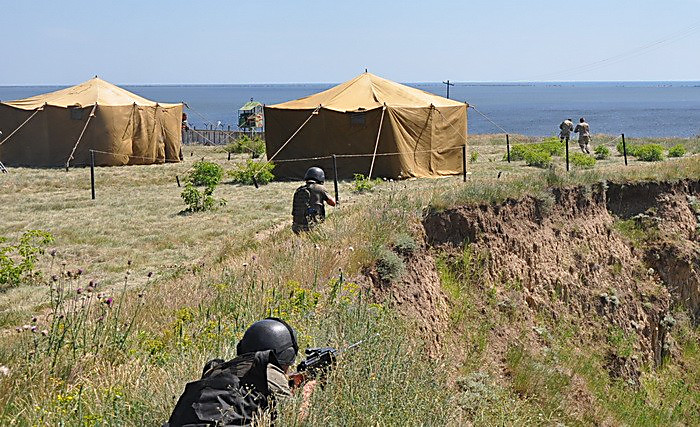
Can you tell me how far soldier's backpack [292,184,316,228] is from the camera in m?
12.0

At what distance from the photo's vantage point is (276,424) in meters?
4.67

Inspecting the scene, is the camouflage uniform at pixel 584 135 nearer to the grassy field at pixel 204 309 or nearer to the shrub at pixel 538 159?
the shrub at pixel 538 159

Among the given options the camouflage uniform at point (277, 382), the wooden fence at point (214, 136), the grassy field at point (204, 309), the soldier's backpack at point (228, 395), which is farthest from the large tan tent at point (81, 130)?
the soldier's backpack at point (228, 395)

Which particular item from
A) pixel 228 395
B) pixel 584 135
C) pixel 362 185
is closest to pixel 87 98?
pixel 362 185

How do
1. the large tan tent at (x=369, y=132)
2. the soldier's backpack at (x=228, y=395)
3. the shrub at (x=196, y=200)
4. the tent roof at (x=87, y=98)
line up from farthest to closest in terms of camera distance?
the tent roof at (x=87, y=98) → the large tan tent at (x=369, y=132) → the shrub at (x=196, y=200) → the soldier's backpack at (x=228, y=395)

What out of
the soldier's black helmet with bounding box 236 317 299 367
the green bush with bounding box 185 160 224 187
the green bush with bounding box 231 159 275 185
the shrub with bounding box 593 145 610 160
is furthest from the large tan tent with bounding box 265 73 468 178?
the soldier's black helmet with bounding box 236 317 299 367

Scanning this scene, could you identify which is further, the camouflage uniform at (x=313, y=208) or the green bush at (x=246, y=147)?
the green bush at (x=246, y=147)

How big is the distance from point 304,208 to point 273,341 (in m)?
6.86

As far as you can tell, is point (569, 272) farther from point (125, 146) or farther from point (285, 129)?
point (125, 146)

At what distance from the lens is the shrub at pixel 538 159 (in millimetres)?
25703

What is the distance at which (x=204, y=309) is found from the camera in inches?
312

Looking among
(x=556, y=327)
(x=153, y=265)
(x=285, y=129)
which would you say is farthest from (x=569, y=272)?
(x=285, y=129)

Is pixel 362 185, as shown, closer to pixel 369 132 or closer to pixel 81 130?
pixel 369 132

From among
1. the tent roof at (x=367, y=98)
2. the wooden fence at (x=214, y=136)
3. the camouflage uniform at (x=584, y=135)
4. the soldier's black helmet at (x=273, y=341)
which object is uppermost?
the tent roof at (x=367, y=98)
